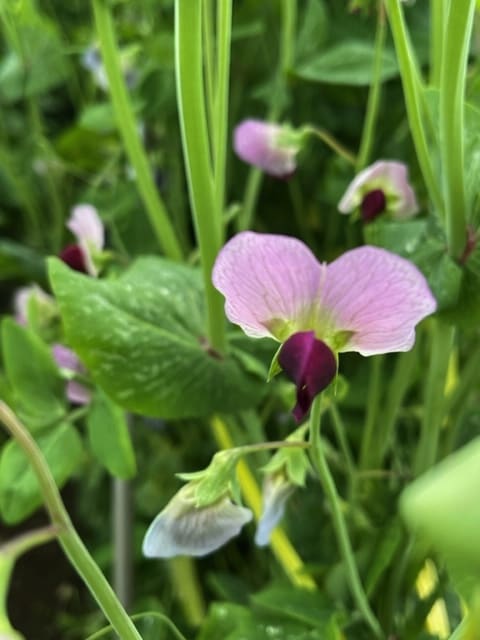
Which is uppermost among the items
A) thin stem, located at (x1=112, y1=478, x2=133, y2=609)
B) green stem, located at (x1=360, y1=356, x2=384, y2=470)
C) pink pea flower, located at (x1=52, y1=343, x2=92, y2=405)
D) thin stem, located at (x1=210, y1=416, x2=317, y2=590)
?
pink pea flower, located at (x1=52, y1=343, x2=92, y2=405)

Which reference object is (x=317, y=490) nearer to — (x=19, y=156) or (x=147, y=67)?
(x=147, y=67)

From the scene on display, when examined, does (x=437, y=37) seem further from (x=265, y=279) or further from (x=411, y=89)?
(x=265, y=279)

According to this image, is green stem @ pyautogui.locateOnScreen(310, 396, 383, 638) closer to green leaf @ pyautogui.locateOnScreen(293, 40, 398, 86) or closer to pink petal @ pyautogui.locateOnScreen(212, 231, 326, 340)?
pink petal @ pyautogui.locateOnScreen(212, 231, 326, 340)

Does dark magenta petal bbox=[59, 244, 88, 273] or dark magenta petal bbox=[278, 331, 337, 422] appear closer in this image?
dark magenta petal bbox=[278, 331, 337, 422]

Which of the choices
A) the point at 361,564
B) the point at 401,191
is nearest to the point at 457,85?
the point at 401,191

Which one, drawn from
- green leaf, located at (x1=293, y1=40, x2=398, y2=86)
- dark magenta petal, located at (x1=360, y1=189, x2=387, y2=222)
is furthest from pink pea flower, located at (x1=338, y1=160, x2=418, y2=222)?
green leaf, located at (x1=293, y1=40, x2=398, y2=86)
